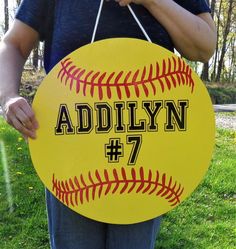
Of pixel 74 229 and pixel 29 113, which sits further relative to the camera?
pixel 74 229

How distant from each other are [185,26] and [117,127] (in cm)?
28

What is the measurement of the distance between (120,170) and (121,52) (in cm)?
27

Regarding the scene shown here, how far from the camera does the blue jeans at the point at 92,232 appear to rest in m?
1.11

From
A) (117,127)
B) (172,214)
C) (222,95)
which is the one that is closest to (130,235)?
(117,127)

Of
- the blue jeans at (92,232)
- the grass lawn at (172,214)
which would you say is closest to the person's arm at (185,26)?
the blue jeans at (92,232)

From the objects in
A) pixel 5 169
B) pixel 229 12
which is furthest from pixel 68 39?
pixel 229 12

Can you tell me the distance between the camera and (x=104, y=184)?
1043mm

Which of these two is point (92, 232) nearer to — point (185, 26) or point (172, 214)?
point (185, 26)

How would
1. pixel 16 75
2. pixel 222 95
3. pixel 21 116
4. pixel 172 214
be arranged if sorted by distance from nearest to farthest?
pixel 21 116 < pixel 16 75 < pixel 172 214 < pixel 222 95

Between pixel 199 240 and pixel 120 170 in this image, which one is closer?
pixel 120 170

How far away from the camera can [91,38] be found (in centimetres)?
105

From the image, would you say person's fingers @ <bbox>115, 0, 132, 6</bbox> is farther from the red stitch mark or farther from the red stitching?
the red stitch mark

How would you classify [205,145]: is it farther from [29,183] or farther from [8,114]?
[29,183]

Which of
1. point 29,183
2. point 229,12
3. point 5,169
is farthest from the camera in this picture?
point 229,12
